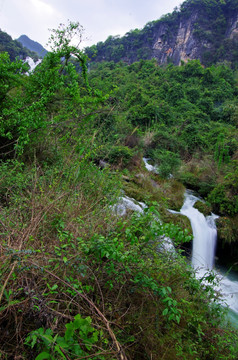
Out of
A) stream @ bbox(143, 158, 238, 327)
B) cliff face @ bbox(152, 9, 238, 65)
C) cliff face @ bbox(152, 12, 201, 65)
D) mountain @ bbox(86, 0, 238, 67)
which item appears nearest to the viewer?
stream @ bbox(143, 158, 238, 327)

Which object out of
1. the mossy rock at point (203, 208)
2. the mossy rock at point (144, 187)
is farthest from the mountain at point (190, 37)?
the mossy rock at point (144, 187)

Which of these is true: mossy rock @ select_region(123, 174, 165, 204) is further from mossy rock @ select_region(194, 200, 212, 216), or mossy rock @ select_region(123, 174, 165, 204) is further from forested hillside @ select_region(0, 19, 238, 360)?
mossy rock @ select_region(194, 200, 212, 216)

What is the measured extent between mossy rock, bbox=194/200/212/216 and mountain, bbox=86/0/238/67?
3236 centimetres

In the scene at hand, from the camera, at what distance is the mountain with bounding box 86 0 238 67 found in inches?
1415

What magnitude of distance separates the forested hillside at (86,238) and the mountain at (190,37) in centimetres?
3438

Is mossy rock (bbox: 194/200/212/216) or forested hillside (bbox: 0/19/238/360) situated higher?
forested hillside (bbox: 0/19/238/360)

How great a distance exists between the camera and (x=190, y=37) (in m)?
39.5

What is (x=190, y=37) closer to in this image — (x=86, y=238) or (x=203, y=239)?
(x=203, y=239)

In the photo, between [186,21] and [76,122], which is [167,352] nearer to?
[76,122]

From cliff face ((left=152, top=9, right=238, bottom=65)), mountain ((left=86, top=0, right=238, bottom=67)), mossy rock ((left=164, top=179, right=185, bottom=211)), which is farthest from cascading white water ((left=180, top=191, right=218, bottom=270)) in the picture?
cliff face ((left=152, top=9, right=238, bottom=65))

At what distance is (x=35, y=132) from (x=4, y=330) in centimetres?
385

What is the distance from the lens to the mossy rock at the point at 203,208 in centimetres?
838

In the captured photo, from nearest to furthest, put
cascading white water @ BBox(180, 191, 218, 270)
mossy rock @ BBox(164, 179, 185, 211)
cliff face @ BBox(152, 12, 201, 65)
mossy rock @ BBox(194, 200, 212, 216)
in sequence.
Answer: cascading white water @ BBox(180, 191, 218, 270), mossy rock @ BBox(164, 179, 185, 211), mossy rock @ BBox(194, 200, 212, 216), cliff face @ BBox(152, 12, 201, 65)

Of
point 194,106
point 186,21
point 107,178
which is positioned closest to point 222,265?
point 107,178
